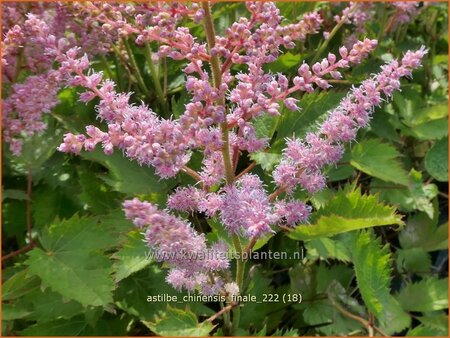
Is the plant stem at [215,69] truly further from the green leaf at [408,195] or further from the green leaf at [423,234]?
the green leaf at [423,234]

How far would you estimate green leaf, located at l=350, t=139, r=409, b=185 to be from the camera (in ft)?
4.89

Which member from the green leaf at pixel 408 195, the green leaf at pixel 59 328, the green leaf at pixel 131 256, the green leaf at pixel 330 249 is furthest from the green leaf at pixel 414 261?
the green leaf at pixel 59 328

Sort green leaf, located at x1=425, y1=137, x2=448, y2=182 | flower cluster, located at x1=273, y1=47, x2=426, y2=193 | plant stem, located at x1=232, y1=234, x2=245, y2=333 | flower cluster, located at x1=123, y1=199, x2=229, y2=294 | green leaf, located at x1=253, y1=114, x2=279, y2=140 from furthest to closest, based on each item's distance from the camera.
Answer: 1. green leaf, located at x1=425, y1=137, x2=448, y2=182
2. green leaf, located at x1=253, y1=114, x2=279, y2=140
3. plant stem, located at x1=232, y1=234, x2=245, y2=333
4. flower cluster, located at x1=273, y1=47, x2=426, y2=193
5. flower cluster, located at x1=123, y1=199, x2=229, y2=294

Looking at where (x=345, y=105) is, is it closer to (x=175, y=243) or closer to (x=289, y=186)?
(x=289, y=186)

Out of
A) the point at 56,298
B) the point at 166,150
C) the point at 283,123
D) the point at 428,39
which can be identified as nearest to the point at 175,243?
the point at 166,150

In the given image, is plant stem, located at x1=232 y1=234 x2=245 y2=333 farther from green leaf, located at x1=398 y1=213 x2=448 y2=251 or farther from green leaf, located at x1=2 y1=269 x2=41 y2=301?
green leaf, located at x1=398 y1=213 x2=448 y2=251

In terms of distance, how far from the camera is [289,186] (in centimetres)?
112

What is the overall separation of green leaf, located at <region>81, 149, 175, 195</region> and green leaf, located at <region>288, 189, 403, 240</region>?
472 mm

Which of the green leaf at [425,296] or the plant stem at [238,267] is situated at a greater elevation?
the plant stem at [238,267]

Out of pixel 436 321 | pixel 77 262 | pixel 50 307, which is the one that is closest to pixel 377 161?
pixel 436 321

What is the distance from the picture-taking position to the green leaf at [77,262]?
4.44 ft

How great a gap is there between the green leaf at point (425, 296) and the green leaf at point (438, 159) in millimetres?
415

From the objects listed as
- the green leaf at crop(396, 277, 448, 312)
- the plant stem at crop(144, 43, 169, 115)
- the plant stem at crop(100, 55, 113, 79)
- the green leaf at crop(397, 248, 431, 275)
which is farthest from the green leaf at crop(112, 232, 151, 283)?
the green leaf at crop(397, 248, 431, 275)

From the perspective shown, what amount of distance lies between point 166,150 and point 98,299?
0.56m
